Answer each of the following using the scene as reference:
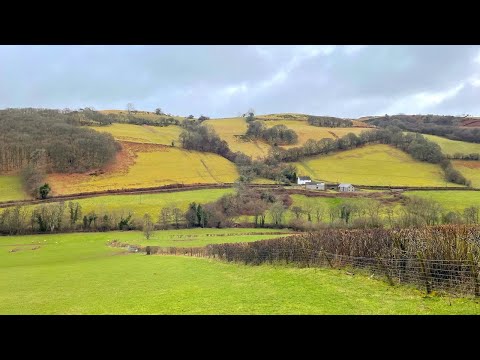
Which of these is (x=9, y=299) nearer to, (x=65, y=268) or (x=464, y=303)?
(x=65, y=268)

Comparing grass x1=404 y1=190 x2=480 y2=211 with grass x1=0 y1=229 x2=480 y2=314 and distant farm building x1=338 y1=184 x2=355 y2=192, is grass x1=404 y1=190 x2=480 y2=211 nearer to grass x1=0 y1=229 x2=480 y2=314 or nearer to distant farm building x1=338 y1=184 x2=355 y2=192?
distant farm building x1=338 y1=184 x2=355 y2=192

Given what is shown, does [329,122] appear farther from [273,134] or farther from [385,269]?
[385,269]

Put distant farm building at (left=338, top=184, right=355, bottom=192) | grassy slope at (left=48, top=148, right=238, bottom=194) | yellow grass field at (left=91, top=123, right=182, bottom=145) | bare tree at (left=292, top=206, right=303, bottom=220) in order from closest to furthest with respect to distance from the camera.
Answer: bare tree at (left=292, top=206, right=303, bottom=220) < grassy slope at (left=48, top=148, right=238, bottom=194) < distant farm building at (left=338, top=184, right=355, bottom=192) < yellow grass field at (left=91, top=123, right=182, bottom=145)

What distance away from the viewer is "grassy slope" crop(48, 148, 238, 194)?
82.6 m

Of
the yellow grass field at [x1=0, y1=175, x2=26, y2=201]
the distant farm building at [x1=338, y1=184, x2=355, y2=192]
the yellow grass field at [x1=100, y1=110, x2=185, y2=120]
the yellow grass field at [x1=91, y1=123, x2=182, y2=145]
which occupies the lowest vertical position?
the distant farm building at [x1=338, y1=184, x2=355, y2=192]

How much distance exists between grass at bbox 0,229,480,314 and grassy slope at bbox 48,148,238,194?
155 ft

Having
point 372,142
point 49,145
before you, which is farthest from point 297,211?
point 49,145

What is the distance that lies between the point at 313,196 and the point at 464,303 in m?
67.3

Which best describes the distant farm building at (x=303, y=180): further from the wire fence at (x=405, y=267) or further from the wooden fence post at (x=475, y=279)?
the wooden fence post at (x=475, y=279)

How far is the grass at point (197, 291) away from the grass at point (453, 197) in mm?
52608

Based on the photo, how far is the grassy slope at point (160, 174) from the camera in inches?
3253

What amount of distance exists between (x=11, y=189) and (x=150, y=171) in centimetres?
2787

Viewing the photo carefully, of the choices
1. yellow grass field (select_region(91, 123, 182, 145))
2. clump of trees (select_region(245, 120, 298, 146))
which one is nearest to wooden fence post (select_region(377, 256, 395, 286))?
yellow grass field (select_region(91, 123, 182, 145))
